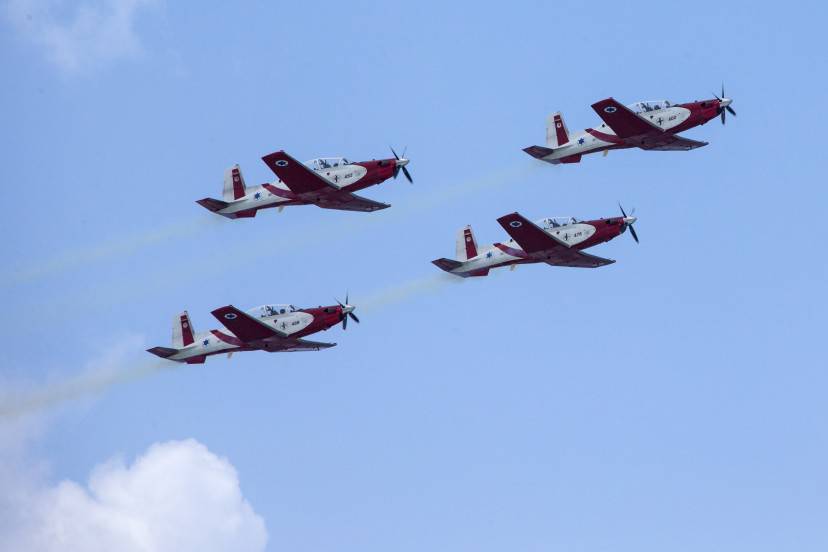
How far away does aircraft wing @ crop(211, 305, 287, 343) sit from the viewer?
118 m

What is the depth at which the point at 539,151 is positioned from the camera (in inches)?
5010

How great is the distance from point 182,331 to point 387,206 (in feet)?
47.1

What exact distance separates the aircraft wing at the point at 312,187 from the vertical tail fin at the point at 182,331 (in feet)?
32.7

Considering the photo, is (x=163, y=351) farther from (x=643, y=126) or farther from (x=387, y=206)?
(x=643, y=126)

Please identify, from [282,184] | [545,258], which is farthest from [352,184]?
→ [545,258]

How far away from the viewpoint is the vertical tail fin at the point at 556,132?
421ft

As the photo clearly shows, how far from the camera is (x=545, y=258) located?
125 meters

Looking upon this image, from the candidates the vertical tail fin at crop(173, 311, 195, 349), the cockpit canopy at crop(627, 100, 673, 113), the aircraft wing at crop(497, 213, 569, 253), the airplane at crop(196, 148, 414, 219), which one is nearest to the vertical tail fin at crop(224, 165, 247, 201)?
the airplane at crop(196, 148, 414, 219)

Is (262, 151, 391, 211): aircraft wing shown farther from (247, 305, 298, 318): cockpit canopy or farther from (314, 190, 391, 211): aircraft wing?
Answer: (247, 305, 298, 318): cockpit canopy

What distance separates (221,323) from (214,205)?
10265mm

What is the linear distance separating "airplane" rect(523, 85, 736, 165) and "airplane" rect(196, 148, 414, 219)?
937cm

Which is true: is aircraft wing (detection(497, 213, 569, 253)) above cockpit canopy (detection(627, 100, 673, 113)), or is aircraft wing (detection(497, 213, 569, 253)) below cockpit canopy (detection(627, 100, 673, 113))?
below

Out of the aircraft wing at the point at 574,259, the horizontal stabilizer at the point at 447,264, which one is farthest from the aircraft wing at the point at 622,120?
the horizontal stabilizer at the point at 447,264

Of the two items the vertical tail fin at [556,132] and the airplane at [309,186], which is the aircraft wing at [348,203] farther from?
the vertical tail fin at [556,132]
